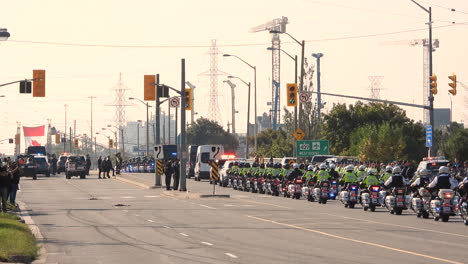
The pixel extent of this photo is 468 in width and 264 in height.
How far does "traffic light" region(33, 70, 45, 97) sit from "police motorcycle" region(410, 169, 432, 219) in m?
23.3

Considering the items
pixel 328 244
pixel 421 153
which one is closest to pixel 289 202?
pixel 328 244

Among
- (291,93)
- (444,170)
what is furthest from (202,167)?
(444,170)

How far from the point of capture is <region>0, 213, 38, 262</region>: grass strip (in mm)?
21391

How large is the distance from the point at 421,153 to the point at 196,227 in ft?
200

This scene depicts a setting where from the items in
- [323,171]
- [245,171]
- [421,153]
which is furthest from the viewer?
[421,153]

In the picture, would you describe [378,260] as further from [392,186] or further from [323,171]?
[323,171]

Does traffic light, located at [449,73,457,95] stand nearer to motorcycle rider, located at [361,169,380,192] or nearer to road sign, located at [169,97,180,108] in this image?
motorcycle rider, located at [361,169,380,192]

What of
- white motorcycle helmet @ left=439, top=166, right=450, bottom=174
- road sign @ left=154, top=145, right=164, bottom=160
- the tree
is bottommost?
white motorcycle helmet @ left=439, top=166, right=450, bottom=174

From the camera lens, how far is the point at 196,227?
31672 millimetres

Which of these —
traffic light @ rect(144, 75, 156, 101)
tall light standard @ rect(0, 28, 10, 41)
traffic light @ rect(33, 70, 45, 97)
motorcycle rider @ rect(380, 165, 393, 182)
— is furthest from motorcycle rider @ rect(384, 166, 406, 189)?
tall light standard @ rect(0, 28, 10, 41)

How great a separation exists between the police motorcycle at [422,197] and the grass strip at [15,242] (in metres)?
12.6

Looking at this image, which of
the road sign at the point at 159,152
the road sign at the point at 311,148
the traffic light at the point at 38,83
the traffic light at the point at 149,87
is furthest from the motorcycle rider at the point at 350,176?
the road sign at the point at 311,148

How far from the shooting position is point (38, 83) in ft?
175

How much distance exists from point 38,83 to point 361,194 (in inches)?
789
